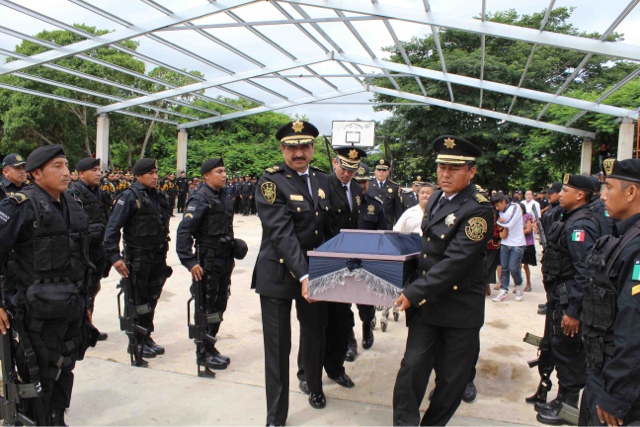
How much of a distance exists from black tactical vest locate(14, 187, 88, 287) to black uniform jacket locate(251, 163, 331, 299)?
1.23 meters

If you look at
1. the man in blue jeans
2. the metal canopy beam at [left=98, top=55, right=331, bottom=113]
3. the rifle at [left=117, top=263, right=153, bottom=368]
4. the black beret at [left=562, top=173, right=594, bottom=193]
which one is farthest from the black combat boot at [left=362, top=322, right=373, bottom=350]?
the metal canopy beam at [left=98, top=55, right=331, bottom=113]

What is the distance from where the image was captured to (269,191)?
3305 millimetres

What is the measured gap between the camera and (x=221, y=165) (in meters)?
4.69

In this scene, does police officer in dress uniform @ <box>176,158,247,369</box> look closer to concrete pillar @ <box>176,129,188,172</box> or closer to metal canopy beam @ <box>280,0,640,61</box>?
metal canopy beam @ <box>280,0,640,61</box>

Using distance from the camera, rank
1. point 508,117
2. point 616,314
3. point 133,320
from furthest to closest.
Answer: point 508,117 < point 133,320 < point 616,314

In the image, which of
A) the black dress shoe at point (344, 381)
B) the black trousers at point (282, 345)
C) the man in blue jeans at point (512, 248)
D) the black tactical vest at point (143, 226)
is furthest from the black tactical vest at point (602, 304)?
the man in blue jeans at point (512, 248)

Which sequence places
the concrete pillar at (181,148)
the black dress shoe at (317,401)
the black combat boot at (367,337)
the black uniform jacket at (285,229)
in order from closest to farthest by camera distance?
the black uniform jacket at (285,229), the black dress shoe at (317,401), the black combat boot at (367,337), the concrete pillar at (181,148)

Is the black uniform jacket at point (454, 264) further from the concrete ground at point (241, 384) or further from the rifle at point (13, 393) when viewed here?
the rifle at point (13, 393)

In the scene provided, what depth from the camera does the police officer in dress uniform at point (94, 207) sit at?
518 centimetres

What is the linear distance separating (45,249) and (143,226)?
5.49 ft

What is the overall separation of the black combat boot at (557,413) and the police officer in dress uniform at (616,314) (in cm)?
123

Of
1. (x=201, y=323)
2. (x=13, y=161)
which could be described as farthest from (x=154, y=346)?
(x=13, y=161)

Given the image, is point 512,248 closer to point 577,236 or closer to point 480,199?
point 577,236

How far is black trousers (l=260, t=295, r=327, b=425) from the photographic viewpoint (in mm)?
3281
